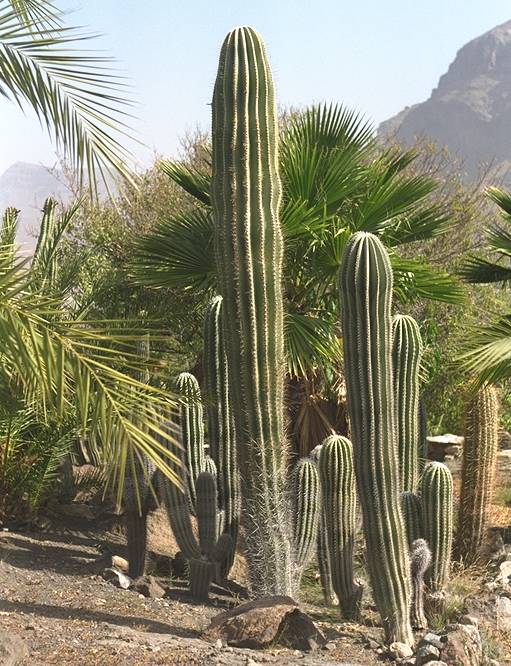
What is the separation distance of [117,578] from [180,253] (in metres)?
3.09

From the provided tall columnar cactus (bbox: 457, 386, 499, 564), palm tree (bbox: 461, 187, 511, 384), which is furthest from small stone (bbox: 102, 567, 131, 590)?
tall columnar cactus (bbox: 457, 386, 499, 564)

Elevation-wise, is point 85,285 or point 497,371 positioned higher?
point 85,285

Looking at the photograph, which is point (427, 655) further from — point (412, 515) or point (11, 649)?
point (11, 649)

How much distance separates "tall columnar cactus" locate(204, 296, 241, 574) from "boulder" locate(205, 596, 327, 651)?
64.3 inches

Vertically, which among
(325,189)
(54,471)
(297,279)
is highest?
(325,189)

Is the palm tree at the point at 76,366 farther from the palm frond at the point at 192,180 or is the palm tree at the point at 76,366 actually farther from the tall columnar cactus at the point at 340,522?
the palm frond at the point at 192,180

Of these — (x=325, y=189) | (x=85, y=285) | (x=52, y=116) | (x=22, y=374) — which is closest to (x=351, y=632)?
(x=22, y=374)

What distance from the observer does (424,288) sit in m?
8.42

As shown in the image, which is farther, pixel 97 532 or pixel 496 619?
pixel 97 532

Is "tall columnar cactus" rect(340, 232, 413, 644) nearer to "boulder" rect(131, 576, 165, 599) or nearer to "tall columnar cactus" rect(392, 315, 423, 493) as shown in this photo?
"tall columnar cactus" rect(392, 315, 423, 493)

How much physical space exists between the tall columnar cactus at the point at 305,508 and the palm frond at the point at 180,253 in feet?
8.20

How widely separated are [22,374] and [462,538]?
5.01m

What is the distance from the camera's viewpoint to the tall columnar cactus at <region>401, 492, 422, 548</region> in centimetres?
629

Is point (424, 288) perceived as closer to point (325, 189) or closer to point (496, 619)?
point (325, 189)
